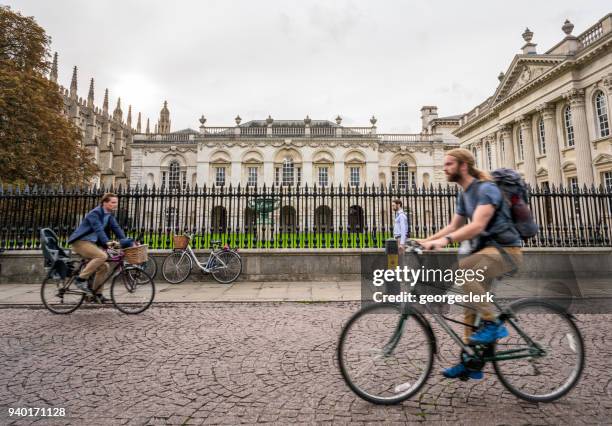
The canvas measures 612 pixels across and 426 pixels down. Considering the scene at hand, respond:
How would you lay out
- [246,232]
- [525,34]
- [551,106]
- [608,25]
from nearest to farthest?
[246,232] < [608,25] < [551,106] < [525,34]

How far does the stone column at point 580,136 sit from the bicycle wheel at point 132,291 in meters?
25.0

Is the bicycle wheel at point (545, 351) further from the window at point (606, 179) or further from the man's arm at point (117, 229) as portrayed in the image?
the window at point (606, 179)

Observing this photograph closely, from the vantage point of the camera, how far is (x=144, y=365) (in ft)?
10.2

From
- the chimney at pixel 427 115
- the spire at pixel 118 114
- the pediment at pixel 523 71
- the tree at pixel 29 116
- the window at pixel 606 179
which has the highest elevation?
the spire at pixel 118 114

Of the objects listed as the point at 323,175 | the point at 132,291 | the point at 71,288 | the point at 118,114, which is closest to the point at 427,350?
the point at 132,291

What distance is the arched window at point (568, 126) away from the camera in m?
22.2

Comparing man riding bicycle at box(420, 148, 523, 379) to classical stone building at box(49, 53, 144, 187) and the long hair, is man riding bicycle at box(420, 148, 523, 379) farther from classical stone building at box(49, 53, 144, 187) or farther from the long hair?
classical stone building at box(49, 53, 144, 187)

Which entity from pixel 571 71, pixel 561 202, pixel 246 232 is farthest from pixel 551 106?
pixel 246 232

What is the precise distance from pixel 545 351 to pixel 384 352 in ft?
4.13

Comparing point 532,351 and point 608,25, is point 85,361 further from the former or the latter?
point 608,25

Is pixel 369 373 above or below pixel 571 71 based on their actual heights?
below

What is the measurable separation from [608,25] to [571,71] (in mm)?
2774

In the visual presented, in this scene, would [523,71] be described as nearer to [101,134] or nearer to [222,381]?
[222,381]

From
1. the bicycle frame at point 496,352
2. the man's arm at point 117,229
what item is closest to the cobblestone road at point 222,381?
the bicycle frame at point 496,352
